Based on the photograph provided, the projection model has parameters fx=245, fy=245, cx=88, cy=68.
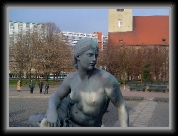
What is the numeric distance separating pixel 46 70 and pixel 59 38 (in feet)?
18.6

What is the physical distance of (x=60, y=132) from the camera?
2342mm

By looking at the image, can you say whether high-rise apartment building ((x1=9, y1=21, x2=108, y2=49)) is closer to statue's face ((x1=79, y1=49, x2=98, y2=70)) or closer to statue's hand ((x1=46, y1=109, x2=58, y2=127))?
statue's face ((x1=79, y1=49, x2=98, y2=70))

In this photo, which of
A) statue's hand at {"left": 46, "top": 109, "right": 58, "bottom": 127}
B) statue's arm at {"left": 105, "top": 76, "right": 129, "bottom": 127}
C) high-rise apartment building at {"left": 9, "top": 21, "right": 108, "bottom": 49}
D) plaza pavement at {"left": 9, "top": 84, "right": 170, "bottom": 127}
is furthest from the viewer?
high-rise apartment building at {"left": 9, "top": 21, "right": 108, "bottom": 49}

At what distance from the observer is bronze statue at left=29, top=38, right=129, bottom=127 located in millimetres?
2666

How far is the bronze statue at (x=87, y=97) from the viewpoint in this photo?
2.67 meters

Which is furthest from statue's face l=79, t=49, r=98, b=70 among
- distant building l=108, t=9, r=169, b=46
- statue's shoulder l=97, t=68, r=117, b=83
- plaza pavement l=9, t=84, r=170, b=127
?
distant building l=108, t=9, r=169, b=46

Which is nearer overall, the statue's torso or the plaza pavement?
the statue's torso

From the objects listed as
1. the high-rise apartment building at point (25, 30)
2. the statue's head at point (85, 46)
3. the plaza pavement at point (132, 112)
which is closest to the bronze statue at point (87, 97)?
the statue's head at point (85, 46)

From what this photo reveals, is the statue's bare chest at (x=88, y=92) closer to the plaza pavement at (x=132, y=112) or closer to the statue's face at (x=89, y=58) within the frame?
the statue's face at (x=89, y=58)

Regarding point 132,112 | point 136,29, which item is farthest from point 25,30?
point 132,112

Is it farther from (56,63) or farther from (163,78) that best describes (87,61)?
(163,78)

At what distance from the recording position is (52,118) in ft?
8.63
